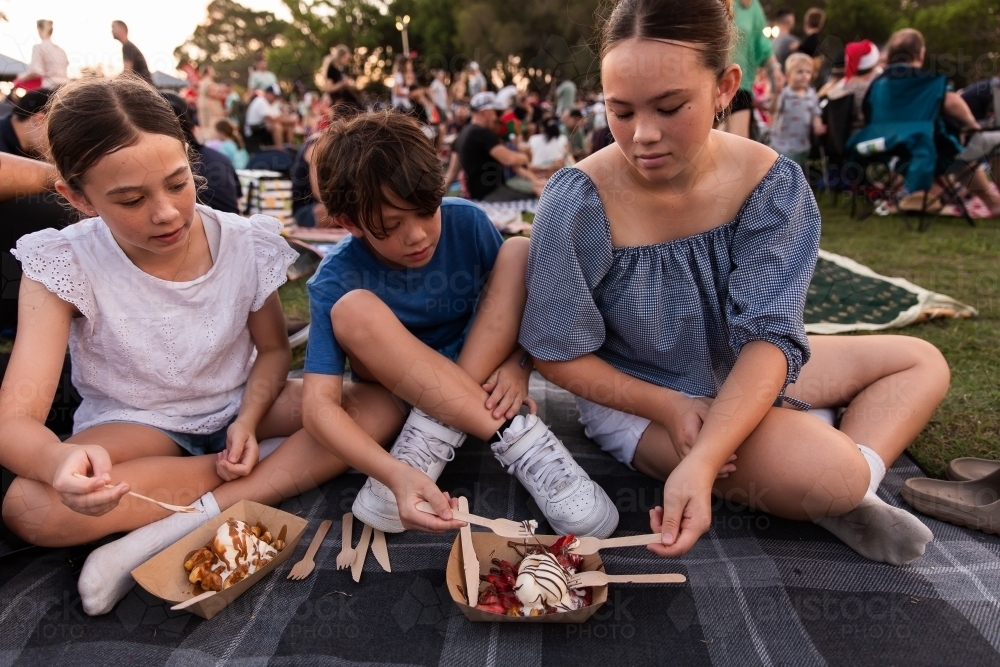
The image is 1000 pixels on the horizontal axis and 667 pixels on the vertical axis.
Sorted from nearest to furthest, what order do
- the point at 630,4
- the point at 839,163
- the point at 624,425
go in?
the point at 630,4
the point at 624,425
the point at 839,163

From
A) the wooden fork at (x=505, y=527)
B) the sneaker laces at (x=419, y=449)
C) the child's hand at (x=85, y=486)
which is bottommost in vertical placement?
the sneaker laces at (x=419, y=449)

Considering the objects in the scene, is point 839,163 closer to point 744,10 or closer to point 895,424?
point 744,10

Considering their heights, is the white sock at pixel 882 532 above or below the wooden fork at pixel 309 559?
above

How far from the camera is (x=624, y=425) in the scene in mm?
1404

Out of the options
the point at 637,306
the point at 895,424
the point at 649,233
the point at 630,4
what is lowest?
the point at 895,424

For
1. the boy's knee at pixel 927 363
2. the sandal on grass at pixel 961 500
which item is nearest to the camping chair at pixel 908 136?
the boy's knee at pixel 927 363

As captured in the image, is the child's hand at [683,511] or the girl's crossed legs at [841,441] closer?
the child's hand at [683,511]

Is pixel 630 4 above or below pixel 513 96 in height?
above

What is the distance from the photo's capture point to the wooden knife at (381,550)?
117cm

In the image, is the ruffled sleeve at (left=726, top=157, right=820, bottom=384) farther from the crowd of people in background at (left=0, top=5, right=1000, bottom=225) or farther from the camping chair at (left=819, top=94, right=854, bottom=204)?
the camping chair at (left=819, top=94, right=854, bottom=204)

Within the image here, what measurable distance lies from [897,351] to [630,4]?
86cm

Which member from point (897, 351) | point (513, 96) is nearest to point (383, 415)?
point (897, 351)

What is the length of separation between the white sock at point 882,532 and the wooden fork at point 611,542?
0.38m

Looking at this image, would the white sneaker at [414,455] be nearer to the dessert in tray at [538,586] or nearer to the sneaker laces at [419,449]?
the sneaker laces at [419,449]
